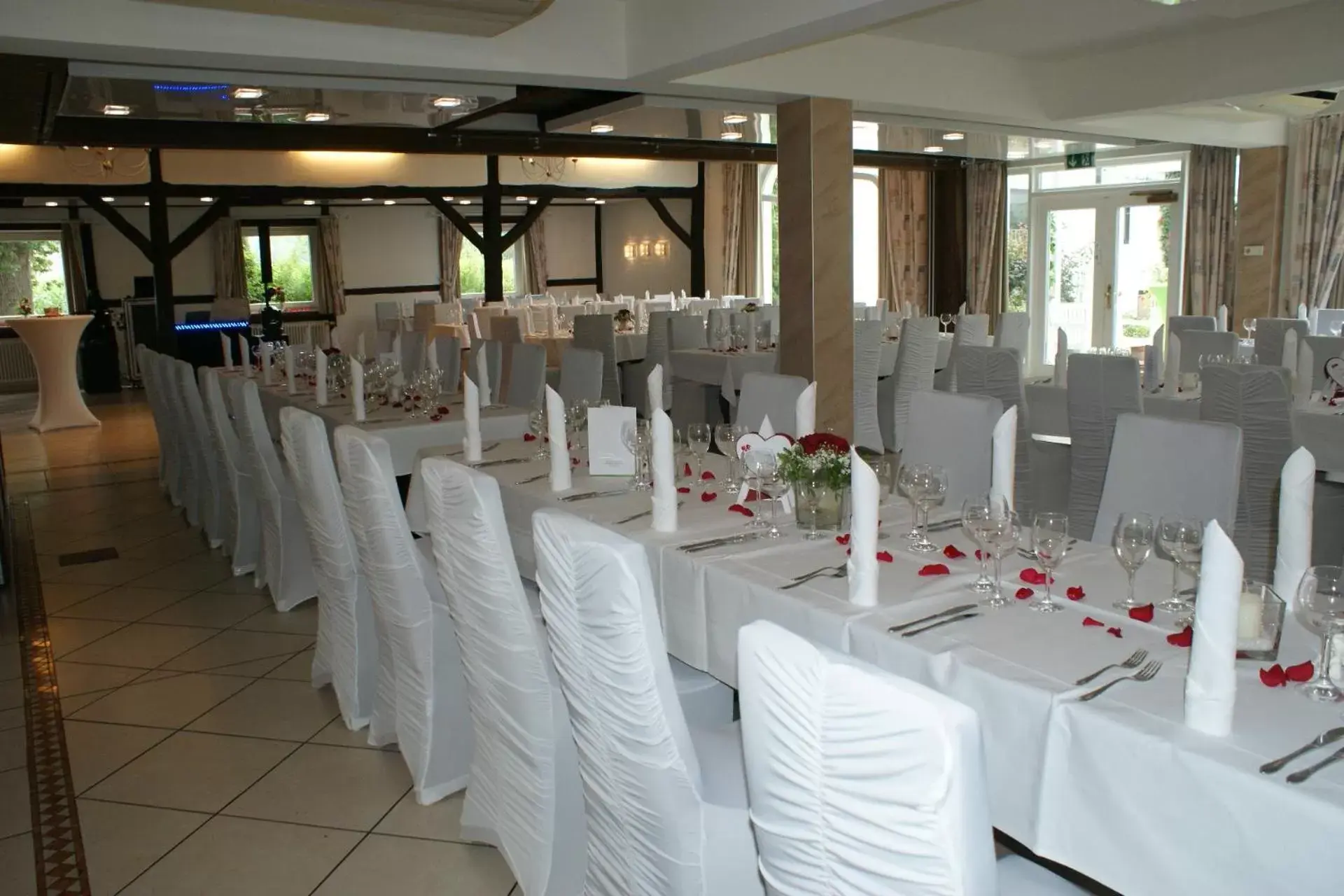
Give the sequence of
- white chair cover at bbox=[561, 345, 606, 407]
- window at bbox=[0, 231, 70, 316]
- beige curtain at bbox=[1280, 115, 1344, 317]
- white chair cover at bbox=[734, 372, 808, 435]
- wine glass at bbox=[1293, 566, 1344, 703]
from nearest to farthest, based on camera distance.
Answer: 1. wine glass at bbox=[1293, 566, 1344, 703]
2. white chair cover at bbox=[734, 372, 808, 435]
3. white chair cover at bbox=[561, 345, 606, 407]
4. beige curtain at bbox=[1280, 115, 1344, 317]
5. window at bbox=[0, 231, 70, 316]

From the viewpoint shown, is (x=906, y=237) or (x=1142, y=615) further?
(x=906, y=237)

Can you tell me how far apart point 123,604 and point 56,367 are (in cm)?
749

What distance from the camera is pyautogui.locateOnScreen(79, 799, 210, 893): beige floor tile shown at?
9.38ft

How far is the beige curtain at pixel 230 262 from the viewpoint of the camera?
19.2m

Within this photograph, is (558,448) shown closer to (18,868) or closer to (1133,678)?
(18,868)

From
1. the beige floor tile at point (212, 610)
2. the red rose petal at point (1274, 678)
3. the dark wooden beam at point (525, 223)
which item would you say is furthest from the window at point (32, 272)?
the red rose petal at point (1274, 678)

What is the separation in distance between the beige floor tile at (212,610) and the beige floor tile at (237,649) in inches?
8.2

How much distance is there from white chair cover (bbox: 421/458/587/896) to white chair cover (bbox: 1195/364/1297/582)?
293 cm

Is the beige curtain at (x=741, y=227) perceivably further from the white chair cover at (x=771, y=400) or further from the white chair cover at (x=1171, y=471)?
the white chair cover at (x=1171, y=471)

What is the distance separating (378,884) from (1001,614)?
5.66 ft

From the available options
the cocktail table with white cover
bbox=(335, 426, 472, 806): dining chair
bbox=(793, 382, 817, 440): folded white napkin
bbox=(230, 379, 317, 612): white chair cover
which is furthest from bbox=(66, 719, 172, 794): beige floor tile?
the cocktail table with white cover

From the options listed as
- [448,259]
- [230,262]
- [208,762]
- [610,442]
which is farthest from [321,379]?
[448,259]

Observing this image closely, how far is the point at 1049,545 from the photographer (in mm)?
2262

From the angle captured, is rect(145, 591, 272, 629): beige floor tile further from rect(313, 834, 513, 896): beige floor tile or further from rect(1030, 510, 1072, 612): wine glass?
rect(1030, 510, 1072, 612): wine glass
